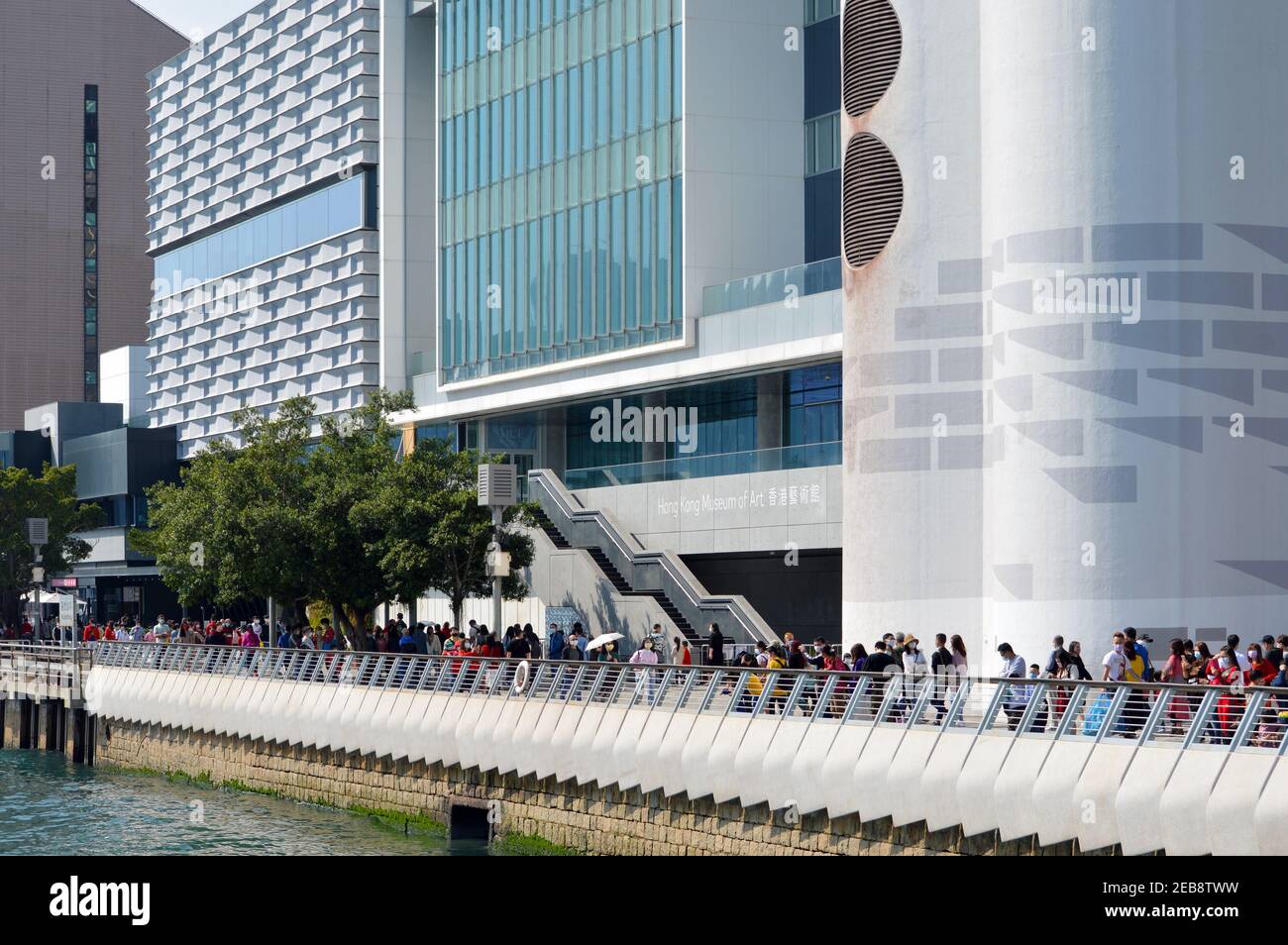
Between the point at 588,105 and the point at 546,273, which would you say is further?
the point at 546,273

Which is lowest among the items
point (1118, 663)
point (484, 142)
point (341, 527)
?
point (1118, 663)

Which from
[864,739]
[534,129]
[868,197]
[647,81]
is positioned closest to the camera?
[864,739]

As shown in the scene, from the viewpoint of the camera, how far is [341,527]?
4825 cm

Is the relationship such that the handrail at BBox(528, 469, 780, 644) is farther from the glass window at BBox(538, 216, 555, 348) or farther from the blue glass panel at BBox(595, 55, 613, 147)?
the blue glass panel at BBox(595, 55, 613, 147)

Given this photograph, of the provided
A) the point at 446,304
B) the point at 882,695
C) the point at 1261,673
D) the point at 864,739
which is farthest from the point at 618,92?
the point at 1261,673

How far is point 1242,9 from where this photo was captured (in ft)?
113

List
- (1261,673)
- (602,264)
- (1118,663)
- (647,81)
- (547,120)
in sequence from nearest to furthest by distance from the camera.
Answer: (1261,673), (1118,663), (647,81), (602,264), (547,120)

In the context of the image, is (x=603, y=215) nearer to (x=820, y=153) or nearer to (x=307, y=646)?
(x=820, y=153)

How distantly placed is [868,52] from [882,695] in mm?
17245

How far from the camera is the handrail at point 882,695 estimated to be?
20.0 meters

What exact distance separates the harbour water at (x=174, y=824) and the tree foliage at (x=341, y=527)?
223 inches

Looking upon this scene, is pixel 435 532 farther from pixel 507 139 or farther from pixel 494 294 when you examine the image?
pixel 507 139
